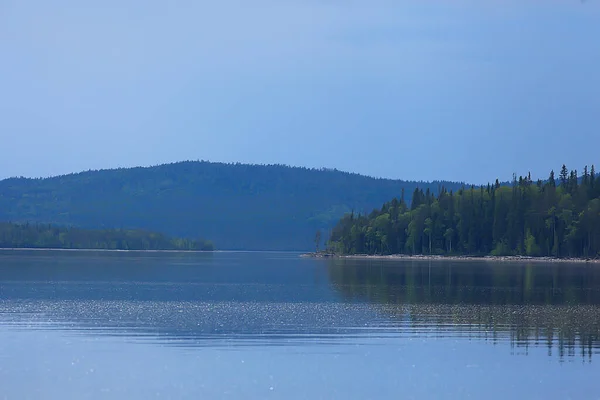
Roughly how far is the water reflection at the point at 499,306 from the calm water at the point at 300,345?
0.44 ft

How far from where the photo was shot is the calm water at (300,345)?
112 ft

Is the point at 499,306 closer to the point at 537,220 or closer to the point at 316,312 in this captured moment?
the point at 316,312

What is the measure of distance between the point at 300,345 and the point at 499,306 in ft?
85.0

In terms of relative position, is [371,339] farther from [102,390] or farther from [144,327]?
[102,390]

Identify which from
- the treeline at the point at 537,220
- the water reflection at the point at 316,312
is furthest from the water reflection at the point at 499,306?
the treeline at the point at 537,220

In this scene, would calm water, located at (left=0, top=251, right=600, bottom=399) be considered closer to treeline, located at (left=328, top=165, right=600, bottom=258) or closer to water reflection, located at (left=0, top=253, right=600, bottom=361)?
water reflection, located at (left=0, top=253, right=600, bottom=361)

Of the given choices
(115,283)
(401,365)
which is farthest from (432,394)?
(115,283)

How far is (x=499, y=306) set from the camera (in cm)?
6681

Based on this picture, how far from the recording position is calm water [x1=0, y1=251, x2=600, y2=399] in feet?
112

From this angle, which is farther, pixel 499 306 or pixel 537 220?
pixel 537 220

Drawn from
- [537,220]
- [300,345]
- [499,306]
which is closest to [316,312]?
[499,306]

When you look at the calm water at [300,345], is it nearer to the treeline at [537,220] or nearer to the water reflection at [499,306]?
the water reflection at [499,306]

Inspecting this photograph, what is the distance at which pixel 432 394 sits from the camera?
3297 cm

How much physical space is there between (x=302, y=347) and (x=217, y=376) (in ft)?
27.1
